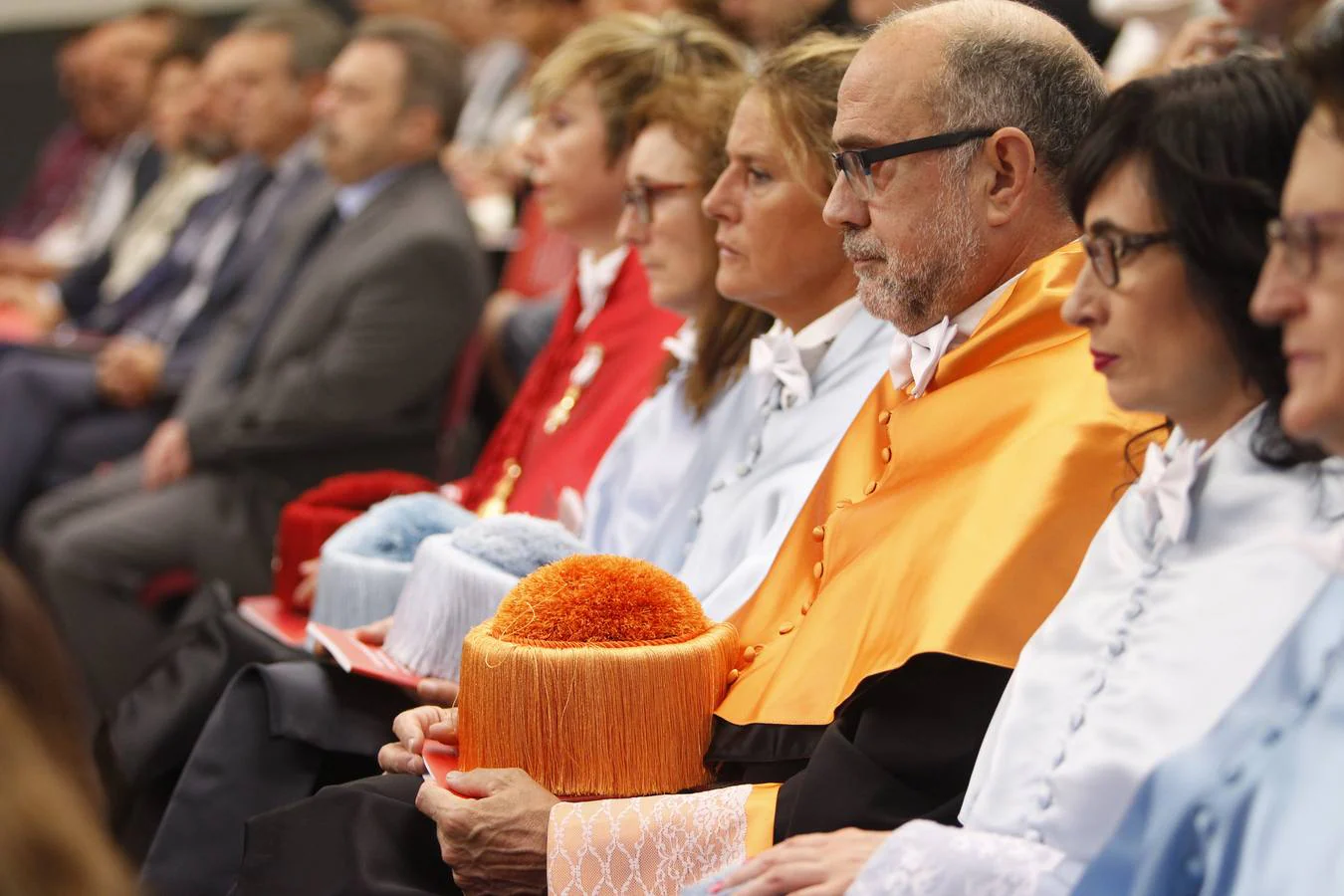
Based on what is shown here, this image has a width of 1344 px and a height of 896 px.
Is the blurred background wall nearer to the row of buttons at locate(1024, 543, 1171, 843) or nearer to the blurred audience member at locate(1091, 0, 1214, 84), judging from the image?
the blurred audience member at locate(1091, 0, 1214, 84)

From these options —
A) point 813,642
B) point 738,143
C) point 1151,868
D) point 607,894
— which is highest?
point 738,143

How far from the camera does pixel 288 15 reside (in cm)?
659

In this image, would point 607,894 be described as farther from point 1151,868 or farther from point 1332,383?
point 1332,383

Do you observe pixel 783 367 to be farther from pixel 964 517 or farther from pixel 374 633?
pixel 374 633

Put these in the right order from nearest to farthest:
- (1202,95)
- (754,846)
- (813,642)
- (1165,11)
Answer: (1202,95) < (754,846) < (813,642) < (1165,11)

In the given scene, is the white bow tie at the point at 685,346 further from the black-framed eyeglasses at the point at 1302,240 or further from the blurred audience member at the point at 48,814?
the blurred audience member at the point at 48,814

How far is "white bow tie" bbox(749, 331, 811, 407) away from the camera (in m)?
2.82

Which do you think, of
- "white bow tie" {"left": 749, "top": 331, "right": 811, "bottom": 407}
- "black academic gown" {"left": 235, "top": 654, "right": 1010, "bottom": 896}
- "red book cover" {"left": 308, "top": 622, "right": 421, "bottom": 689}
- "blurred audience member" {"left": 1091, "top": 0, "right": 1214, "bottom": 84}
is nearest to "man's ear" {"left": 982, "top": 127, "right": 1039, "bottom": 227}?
"white bow tie" {"left": 749, "top": 331, "right": 811, "bottom": 407}

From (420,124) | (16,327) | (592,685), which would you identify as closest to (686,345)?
(592,685)

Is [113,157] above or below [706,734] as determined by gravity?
below

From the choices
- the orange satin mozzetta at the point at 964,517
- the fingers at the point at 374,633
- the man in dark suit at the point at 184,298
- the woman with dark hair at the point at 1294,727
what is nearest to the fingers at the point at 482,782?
the orange satin mozzetta at the point at 964,517

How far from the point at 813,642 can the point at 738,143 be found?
949 millimetres

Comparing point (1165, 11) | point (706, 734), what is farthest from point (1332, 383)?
point (1165, 11)

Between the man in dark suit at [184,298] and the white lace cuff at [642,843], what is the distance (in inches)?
156
